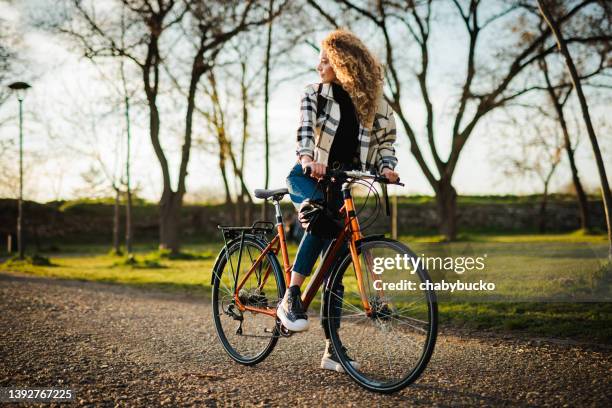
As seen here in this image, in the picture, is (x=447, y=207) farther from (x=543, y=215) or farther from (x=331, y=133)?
(x=543, y=215)

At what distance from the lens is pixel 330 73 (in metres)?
3.52

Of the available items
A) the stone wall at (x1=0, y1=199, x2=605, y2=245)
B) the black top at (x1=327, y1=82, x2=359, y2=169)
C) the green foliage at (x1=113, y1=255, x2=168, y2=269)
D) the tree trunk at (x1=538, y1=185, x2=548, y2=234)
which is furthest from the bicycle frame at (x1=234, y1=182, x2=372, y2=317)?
the tree trunk at (x1=538, y1=185, x2=548, y2=234)

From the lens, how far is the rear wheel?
3.85 metres

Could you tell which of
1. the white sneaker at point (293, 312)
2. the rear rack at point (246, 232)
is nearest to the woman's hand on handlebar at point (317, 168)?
the white sneaker at point (293, 312)

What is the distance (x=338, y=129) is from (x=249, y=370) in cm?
177

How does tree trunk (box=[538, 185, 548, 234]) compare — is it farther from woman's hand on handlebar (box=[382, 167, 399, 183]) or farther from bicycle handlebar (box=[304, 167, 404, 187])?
bicycle handlebar (box=[304, 167, 404, 187])

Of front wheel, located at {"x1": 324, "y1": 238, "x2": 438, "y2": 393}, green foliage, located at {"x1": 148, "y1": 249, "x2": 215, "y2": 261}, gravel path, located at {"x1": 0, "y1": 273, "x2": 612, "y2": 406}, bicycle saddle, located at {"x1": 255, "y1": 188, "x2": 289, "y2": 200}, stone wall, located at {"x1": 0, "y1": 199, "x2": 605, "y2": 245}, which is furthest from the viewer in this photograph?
stone wall, located at {"x1": 0, "y1": 199, "x2": 605, "y2": 245}

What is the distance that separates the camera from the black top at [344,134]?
137 inches

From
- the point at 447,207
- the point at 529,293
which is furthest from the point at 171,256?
the point at 529,293

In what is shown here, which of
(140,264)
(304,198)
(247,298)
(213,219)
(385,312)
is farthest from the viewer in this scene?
(213,219)

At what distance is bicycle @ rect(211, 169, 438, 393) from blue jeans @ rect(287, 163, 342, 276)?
99mm

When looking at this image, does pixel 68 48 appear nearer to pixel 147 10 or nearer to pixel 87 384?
pixel 147 10

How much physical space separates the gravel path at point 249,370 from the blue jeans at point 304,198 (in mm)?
742

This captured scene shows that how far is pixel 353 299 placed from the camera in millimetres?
3432
